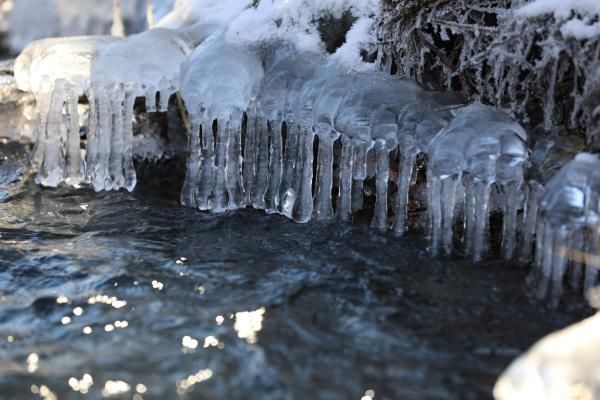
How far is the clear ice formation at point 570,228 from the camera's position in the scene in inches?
123

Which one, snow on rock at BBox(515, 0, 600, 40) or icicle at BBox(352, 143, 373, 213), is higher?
snow on rock at BBox(515, 0, 600, 40)

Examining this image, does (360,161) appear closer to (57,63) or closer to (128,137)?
(128,137)

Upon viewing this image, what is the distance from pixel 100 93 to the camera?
4.83m

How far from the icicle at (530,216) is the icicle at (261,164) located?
1579mm

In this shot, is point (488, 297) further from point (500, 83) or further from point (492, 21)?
point (492, 21)

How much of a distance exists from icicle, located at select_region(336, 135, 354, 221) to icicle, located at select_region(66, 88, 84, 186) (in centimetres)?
196

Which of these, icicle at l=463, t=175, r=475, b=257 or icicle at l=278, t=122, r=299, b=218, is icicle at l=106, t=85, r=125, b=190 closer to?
icicle at l=278, t=122, r=299, b=218

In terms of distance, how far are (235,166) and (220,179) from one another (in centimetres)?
12

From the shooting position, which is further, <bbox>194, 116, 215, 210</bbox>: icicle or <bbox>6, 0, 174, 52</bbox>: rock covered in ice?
<bbox>6, 0, 174, 52</bbox>: rock covered in ice

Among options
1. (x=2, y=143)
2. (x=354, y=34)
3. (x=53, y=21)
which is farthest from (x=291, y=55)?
(x=53, y=21)

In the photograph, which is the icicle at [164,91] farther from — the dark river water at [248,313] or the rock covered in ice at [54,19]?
the rock covered in ice at [54,19]

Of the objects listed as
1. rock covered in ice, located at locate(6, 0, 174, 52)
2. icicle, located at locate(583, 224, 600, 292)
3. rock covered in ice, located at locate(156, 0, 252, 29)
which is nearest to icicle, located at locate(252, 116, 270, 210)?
rock covered in ice, located at locate(156, 0, 252, 29)

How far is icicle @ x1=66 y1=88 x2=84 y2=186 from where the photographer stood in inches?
197

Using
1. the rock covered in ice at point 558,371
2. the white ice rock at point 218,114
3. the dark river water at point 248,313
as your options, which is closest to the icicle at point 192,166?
the white ice rock at point 218,114
